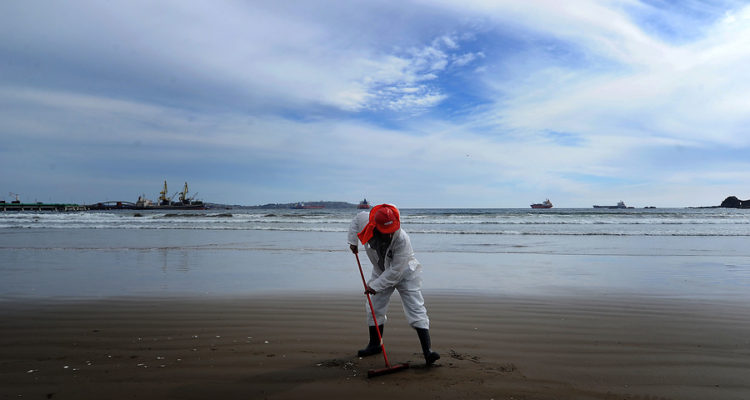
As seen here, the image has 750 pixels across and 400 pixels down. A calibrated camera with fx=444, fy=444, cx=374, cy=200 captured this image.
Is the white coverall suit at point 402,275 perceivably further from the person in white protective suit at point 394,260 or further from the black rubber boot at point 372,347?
the black rubber boot at point 372,347

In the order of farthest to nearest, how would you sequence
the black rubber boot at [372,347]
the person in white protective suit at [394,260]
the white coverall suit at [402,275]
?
the black rubber boot at [372,347]
the white coverall suit at [402,275]
the person in white protective suit at [394,260]

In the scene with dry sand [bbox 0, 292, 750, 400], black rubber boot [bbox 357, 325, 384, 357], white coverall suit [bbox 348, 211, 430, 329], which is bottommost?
dry sand [bbox 0, 292, 750, 400]

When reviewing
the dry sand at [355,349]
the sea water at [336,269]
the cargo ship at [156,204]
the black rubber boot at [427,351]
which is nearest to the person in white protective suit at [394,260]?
the black rubber boot at [427,351]

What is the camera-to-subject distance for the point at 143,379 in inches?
143

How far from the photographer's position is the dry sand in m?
3.48

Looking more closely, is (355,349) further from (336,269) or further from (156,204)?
(156,204)

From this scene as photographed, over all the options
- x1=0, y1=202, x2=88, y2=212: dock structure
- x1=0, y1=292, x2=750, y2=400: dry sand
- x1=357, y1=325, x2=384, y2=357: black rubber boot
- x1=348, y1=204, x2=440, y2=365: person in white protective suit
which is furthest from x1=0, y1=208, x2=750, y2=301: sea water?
x1=0, y1=202, x2=88, y2=212: dock structure

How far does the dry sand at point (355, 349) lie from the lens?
3.48 meters

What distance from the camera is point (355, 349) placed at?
4562mm

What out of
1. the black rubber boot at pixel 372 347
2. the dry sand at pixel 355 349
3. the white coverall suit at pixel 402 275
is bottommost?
A: the dry sand at pixel 355 349

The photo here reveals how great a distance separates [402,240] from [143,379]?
2437 mm

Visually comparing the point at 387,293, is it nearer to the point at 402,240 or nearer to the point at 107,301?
the point at 402,240

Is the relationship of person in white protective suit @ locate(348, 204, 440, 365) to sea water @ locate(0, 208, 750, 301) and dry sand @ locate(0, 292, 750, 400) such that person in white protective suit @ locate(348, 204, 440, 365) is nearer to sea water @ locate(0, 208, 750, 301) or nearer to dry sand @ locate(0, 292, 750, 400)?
dry sand @ locate(0, 292, 750, 400)

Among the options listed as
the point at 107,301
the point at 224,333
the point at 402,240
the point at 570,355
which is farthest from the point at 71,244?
the point at 570,355
